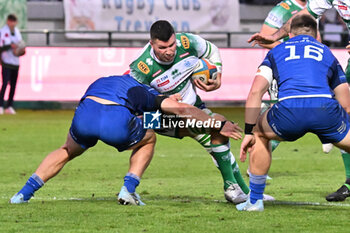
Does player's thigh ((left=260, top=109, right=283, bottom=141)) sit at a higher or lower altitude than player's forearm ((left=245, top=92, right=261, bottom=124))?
lower

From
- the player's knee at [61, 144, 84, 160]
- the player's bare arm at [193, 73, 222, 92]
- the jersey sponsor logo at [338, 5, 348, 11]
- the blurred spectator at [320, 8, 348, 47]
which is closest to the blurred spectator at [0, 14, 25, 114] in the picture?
the blurred spectator at [320, 8, 348, 47]

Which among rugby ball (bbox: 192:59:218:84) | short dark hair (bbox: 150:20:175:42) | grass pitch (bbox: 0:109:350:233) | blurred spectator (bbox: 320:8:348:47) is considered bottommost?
blurred spectator (bbox: 320:8:348:47)

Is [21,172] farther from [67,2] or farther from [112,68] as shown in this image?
[67,2]

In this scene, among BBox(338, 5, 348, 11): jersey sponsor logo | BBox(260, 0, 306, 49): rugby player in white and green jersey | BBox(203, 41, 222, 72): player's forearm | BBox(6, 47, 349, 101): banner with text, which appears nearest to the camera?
BBox(203, 41, 222, 72): player's forearm

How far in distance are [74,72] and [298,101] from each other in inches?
577

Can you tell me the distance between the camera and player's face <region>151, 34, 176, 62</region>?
8.84 meters

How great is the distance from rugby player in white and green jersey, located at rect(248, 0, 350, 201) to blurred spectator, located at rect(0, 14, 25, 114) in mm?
12006

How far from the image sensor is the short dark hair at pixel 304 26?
8.22m

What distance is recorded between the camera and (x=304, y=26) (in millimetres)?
8219

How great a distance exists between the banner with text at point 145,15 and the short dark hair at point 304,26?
19263 millimetres

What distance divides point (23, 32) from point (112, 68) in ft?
12.1

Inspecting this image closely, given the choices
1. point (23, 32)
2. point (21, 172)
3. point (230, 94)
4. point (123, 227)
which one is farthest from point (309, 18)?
point (23, 32)

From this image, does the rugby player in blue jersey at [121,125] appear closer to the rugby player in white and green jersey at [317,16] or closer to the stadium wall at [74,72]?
the rugby player in white and green jersey at [317,16]

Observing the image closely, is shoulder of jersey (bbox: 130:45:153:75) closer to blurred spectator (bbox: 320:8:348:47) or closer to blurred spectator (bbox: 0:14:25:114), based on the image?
blurred spectator (bbox: 0:14:25:114)
